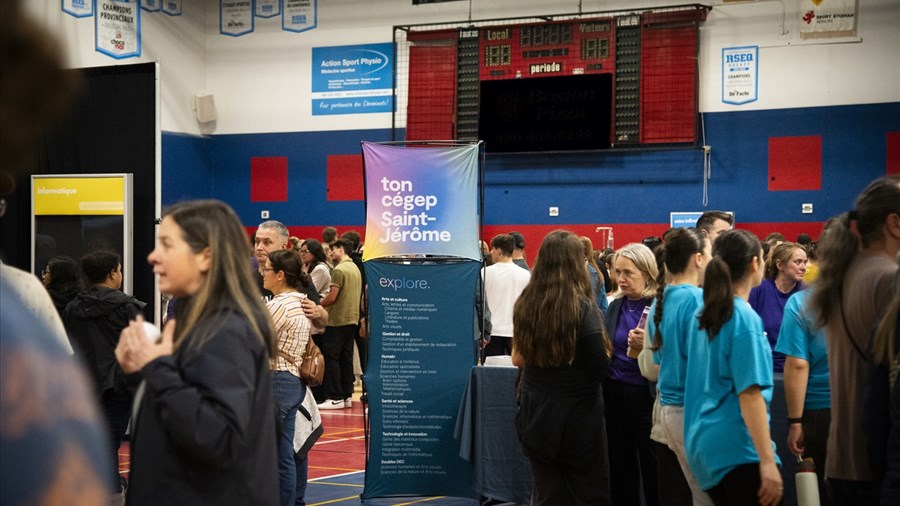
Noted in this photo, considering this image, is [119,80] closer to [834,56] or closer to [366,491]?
[366,491]

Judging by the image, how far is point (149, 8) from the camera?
16.0m

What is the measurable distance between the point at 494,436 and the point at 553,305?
205cm

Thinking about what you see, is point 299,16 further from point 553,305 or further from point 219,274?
point 219,274

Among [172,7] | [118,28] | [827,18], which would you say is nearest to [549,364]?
[827,18]

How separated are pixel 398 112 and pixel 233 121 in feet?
9.98

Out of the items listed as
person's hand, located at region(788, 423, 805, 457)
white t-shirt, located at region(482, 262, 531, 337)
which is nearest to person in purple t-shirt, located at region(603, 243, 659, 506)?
person's hand, located at region(788, 423, 805, 457)

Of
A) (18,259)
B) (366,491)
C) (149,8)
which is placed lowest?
(366,491)

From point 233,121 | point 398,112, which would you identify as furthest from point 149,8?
point 398,112

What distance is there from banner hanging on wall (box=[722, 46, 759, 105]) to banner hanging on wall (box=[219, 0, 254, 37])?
7575 millimetres

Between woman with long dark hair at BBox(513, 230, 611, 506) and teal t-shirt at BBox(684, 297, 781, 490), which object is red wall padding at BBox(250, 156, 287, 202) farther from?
teal t-shirt at BBox(684, 297, 781, 490)

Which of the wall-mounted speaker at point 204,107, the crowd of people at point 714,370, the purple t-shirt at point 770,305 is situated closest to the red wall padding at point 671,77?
the wall-mounted speaker at point 204,107

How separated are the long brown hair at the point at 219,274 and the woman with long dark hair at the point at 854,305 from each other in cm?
174

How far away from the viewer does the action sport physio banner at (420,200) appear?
658 cm

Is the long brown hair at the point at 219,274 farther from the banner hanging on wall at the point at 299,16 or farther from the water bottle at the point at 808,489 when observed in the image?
the banner hanging on wall at the point at 299,16
